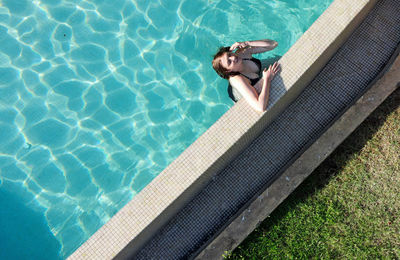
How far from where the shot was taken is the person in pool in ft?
14.9

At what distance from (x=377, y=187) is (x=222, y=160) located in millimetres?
1978

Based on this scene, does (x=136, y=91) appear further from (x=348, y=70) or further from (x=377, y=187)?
(x=377, y=187)

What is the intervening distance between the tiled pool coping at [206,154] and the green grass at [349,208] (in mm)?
1048

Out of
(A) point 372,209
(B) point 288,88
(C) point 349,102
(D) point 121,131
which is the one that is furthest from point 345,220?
(D) point 121,131

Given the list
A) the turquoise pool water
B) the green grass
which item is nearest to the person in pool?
the turquoise pool water

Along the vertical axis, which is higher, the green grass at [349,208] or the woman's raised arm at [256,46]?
the woman's raised arm at [256,46]

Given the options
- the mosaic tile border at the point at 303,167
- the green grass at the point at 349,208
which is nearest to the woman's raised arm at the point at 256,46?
the mosaic tile border at the point at 303,167

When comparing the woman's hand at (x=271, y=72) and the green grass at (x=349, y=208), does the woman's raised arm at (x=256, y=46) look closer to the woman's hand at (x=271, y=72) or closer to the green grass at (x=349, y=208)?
the woman's hand at (x=271, y=72)

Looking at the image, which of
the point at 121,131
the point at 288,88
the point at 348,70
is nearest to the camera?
the point at 288,88

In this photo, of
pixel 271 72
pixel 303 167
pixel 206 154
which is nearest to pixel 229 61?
Answer: pixel 271 72

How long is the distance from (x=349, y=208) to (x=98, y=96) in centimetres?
378

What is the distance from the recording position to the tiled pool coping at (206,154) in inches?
175

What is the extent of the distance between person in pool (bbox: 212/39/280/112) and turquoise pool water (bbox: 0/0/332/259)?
569 mm

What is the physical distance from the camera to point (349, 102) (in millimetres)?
5227
